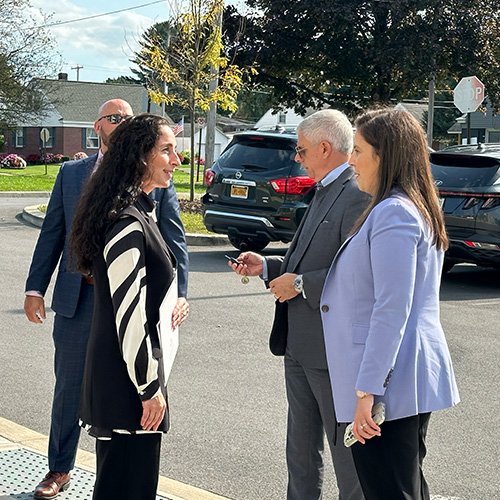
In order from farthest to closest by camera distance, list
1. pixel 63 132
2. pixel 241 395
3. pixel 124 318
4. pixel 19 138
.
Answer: pixel 19 138 → pixel 63 132 → pixel 241 395 → pixel 124 318

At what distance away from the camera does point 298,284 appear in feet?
11.7

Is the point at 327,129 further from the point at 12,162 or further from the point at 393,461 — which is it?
the point at 12,162

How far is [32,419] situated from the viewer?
5.52 metres

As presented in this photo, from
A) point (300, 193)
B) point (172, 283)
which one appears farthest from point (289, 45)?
point (172, 283)

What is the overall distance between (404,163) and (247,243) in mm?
10639

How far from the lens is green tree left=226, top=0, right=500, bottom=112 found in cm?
2636

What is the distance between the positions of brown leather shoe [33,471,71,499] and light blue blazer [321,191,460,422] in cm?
182

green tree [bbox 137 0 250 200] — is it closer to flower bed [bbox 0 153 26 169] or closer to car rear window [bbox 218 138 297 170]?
car rear window [bbox 218 138 297 170]

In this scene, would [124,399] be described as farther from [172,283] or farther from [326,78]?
[326,78]

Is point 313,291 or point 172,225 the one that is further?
point 172,225

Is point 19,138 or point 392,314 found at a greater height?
point 19,138

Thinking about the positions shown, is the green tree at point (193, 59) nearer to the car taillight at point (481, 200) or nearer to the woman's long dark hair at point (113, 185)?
the car taillight at point (481, 200)

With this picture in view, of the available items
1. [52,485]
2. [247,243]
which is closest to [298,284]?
[52,485]

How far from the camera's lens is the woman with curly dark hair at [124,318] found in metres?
3.04
